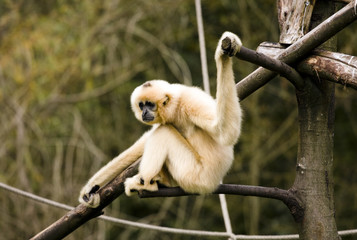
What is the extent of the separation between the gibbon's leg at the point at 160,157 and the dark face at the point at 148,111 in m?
0.16

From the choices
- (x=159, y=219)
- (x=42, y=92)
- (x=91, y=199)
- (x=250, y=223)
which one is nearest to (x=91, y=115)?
(x=42, y=92)

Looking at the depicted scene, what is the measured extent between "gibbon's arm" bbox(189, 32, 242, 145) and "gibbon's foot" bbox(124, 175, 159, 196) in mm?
475

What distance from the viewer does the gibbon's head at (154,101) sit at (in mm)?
3188

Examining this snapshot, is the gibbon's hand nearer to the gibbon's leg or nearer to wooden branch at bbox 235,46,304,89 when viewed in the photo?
wooden branch at bbox 235,46,304,89

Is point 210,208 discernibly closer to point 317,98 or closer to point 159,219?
point 159,219

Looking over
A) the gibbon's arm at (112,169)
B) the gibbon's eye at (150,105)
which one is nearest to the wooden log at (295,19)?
the gibbon's eye at (150,105)

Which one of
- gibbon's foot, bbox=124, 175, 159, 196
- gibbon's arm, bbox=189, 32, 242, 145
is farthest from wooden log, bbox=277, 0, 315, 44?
gibbon's foot, bbox=124, 175, 159, 196

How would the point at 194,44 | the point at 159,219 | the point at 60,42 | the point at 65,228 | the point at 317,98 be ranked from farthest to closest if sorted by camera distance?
1. the point at 194,44
2. the point at 159,219
3. the point at 60,42
4. the point at 65,228
5. the point at 317,98

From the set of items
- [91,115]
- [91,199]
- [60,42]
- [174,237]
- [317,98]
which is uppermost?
[60,42]

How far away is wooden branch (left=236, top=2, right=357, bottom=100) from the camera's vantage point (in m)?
2.33

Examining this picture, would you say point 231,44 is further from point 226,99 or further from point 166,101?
point 166,101

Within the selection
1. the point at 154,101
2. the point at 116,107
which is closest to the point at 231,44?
the point at 154,101

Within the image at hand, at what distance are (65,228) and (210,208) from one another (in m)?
6.10

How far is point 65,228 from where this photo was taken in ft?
9.74
